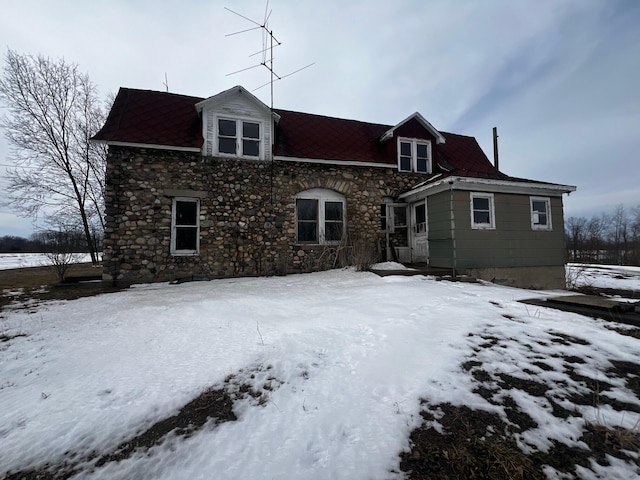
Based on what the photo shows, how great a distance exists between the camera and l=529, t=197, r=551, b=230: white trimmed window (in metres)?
10.1

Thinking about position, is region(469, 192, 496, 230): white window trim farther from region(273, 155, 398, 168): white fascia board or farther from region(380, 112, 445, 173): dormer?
region(273, 155, 398, 168): white fascia board

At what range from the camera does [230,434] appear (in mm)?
1943

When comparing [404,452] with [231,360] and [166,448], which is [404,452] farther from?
[231,360]

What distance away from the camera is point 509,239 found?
31.6ft

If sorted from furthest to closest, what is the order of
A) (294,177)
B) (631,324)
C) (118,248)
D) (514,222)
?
(294,177), (514,222), (118,248), (631,324)

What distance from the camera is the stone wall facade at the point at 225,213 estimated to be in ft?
28.8

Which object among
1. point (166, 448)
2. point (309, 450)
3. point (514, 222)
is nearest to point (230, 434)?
point (166, 448)

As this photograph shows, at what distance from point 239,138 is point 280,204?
117 inches

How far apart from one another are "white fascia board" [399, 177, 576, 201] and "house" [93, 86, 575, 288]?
5cm

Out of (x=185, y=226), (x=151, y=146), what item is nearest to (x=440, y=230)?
(x=185, y=226)

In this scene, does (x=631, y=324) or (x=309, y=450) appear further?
(x=631, y=324)

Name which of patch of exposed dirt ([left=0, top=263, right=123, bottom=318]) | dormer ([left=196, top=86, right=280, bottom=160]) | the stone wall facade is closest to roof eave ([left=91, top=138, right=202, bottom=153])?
the stone wall facade

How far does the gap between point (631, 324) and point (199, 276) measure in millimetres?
10282

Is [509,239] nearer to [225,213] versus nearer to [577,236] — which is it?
[225,213]
